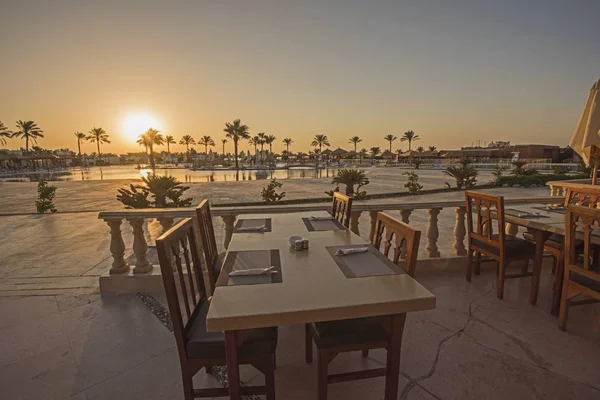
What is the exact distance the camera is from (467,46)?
7.41 metres

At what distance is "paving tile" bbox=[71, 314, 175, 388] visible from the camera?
1654 mm

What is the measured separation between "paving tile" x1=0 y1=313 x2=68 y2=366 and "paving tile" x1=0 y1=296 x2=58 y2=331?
0.08 metres

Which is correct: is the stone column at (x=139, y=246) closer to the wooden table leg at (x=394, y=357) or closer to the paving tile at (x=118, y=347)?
the paving tile at (x=118, y=347)

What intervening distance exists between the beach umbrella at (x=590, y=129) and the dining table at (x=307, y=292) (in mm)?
2420

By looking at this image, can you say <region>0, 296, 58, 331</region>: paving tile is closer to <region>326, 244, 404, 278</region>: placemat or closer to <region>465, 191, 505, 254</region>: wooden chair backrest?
<region>326, 244, 404, 278</region>: placemat

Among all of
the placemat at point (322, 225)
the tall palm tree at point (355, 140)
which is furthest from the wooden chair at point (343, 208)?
the tall palm tree at point (355, 140)

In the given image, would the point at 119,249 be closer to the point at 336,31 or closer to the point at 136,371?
the point at 136,371

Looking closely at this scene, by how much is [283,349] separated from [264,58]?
7.77 m

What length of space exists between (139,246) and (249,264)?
182 cm

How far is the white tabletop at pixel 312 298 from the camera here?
92 centimetres

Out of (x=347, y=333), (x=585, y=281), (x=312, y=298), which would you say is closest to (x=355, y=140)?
(x=585, y=281)

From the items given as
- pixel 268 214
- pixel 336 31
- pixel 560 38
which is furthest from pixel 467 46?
pixel 268 214

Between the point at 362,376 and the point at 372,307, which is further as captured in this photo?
the point at 362,376

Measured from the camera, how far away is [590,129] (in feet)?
8.02
